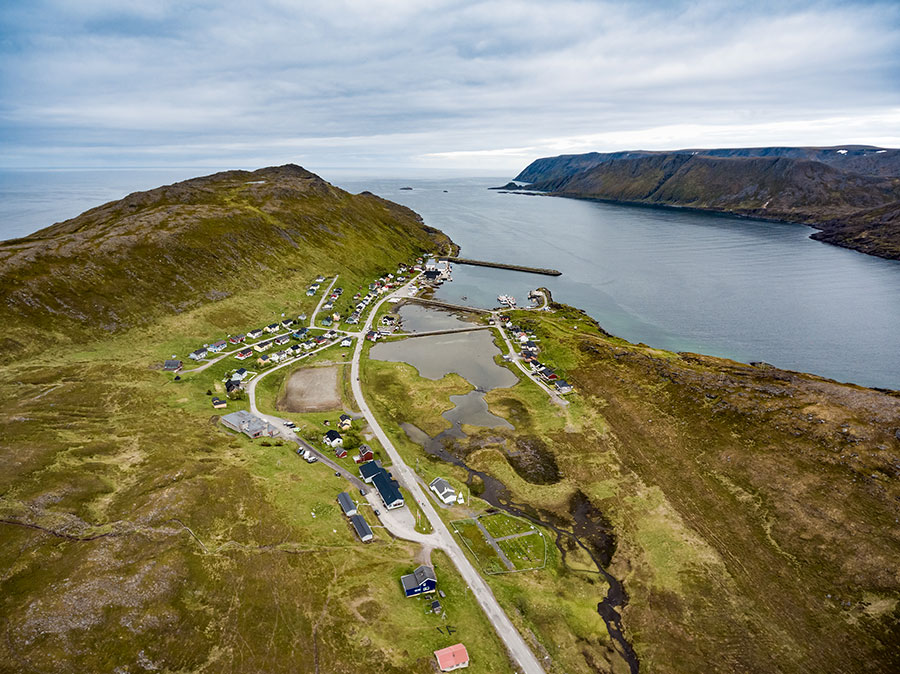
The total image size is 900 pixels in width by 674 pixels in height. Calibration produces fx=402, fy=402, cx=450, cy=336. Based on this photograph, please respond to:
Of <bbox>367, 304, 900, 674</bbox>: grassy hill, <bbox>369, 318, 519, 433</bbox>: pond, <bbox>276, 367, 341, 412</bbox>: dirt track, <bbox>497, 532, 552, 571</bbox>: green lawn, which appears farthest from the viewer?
<bbox>369, 318, 519, 433</bbox>: pond

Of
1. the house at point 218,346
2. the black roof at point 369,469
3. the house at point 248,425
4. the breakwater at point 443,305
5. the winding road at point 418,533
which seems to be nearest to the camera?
the winding road at point 418,533

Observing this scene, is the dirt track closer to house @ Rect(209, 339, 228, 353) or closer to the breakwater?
house @ Rect(209, 339, 228, 353)

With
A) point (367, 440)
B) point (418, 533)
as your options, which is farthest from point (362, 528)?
point (367, 440)

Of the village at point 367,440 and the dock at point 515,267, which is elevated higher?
the dock at point 515,267

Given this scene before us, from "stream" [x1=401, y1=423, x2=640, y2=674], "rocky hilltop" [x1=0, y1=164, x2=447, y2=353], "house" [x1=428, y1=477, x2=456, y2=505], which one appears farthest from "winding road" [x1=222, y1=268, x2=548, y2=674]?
"rocky hilltop" [x1=0, y1=164, x2=447, y2=353]

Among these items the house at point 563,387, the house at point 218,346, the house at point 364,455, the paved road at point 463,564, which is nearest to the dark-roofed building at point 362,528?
the paved road at point 463,564

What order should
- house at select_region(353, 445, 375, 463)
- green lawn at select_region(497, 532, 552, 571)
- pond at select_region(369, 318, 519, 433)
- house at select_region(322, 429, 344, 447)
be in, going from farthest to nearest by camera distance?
1. pond at select_region(369, 318, 519, 433)
2. house at select_region(322, 429, 344, 447)
3. house at select_region(353, 445, 375, 463)
4. green lawn at select_region(497, 532, 552, 571)

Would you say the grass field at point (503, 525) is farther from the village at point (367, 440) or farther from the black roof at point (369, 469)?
the black roof at point (369, 469)
